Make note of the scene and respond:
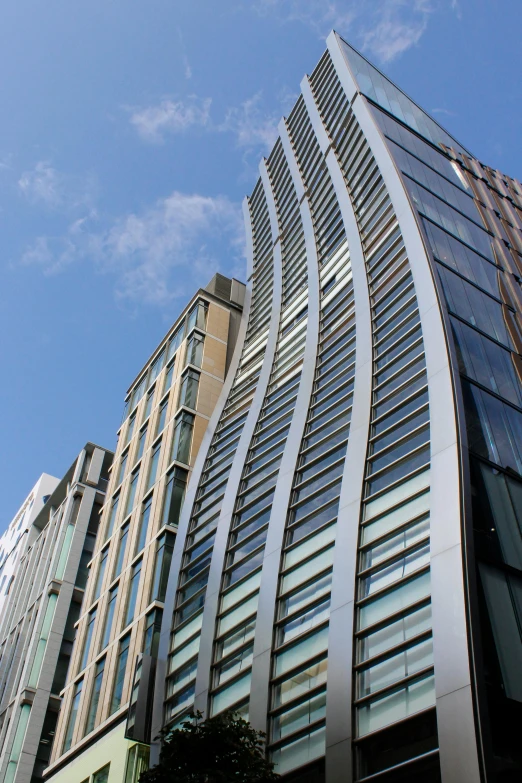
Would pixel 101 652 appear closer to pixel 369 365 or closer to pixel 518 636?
pixel 369 365

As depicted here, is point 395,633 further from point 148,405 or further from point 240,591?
point 148,405

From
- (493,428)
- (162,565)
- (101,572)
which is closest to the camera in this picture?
(493,428)

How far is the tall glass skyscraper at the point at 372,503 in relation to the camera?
64.9ft

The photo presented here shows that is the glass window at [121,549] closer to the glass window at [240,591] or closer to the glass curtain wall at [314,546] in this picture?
the glass window at [240,591]

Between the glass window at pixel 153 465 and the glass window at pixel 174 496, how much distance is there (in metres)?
2.16

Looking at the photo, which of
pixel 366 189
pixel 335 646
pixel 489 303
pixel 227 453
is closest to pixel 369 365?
pixel 489 303

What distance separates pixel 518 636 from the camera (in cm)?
2009

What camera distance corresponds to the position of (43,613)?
4938 centimetres

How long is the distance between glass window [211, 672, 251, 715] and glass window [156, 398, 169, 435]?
20.7 metres

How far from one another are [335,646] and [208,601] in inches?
352

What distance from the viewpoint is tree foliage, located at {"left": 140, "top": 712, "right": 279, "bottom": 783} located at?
1661 cm

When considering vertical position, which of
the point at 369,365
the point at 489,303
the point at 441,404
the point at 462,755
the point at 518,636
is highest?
the point at 489,303

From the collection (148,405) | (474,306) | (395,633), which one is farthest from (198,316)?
(395,633)

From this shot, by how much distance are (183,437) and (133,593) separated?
888 centimetres
